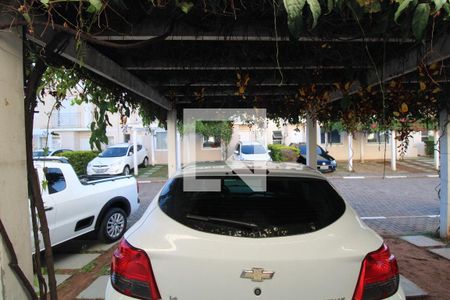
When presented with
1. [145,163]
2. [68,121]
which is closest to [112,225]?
[145,163]

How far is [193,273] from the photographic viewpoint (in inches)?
82.9

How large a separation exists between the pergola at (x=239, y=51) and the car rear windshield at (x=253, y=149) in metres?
12.3

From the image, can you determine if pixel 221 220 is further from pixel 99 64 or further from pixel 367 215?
pixel 367 215

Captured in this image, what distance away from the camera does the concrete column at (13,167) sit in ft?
7.34

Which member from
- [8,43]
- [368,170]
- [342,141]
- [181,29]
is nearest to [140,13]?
[181,29]

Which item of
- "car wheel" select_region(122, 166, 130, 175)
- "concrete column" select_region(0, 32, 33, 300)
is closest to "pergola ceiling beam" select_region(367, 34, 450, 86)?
"concrete column" select_region(0, 32, 33, 300)

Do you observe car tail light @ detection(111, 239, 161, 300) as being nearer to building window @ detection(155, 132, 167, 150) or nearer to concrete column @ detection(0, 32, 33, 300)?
concrete column @ detection(0, 32, 33, 300)

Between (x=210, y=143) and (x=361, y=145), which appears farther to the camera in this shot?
(x=361, y=145)

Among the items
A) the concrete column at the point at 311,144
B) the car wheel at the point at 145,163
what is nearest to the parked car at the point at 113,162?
the car wheel at the point at 145,163

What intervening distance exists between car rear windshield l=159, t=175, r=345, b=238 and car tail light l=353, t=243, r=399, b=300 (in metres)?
0.33

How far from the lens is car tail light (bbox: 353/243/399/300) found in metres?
2.14

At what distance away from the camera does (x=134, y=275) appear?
2.20 meters

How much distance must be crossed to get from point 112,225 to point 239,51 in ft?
14.9

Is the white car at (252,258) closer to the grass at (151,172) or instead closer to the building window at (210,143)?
the grass at (151,172)
